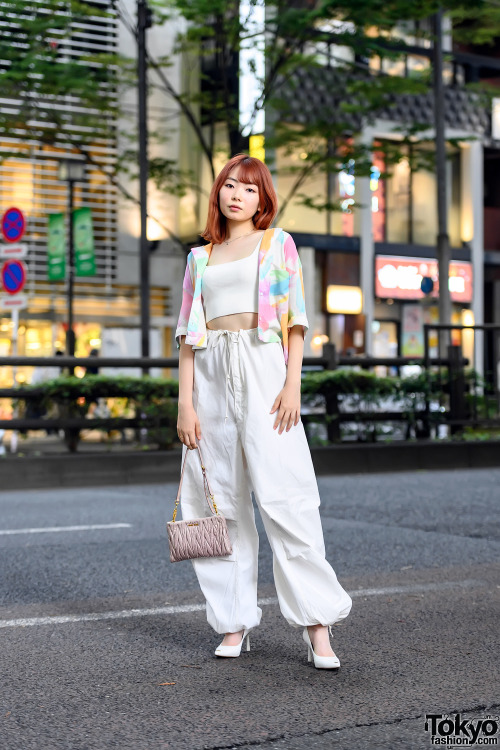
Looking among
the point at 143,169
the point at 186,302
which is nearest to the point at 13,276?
the point at 143,169

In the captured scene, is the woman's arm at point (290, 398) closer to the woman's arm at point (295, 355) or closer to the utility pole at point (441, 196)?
the woman's arm at point (295, 355)

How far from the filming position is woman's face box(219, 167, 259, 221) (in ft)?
13.3

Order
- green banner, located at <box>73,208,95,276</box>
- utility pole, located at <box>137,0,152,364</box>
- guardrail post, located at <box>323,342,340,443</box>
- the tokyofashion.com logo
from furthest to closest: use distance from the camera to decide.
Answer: green banner, located at <box>73,208,95,276</box> → utility pole, located at <box>137,0,152,364</box> → guardrail post, located at <box>323,342,340,443</box> → the tokyofashion.com logo

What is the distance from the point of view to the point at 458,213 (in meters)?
35.7

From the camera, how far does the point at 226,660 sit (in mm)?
4047

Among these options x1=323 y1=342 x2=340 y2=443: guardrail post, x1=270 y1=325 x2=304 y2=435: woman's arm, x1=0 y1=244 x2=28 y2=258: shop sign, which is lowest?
x1=323 y1=342 x2=340 y2=443: guardrail post

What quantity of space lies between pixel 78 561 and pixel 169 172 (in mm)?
19270

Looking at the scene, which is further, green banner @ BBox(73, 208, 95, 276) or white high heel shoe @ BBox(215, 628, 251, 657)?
green banner @ BBox(73, 208, 95, 276)

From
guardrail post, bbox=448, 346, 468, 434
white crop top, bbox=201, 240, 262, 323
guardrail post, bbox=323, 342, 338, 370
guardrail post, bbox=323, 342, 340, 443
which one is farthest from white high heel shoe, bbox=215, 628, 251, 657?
guardrail post, bbox=448, 346, 468, 434

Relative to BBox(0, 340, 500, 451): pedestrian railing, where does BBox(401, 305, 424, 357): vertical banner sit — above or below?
above

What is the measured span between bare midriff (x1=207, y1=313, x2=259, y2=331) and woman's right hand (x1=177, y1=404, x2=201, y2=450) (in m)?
0.31

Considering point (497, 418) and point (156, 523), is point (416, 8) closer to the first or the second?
point (497, 418)

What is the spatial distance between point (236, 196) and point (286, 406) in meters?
0.78

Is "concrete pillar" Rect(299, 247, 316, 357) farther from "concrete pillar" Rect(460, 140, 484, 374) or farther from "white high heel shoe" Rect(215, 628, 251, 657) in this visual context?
"white high heel shoe" Rect(215, 628, 251, 657)
